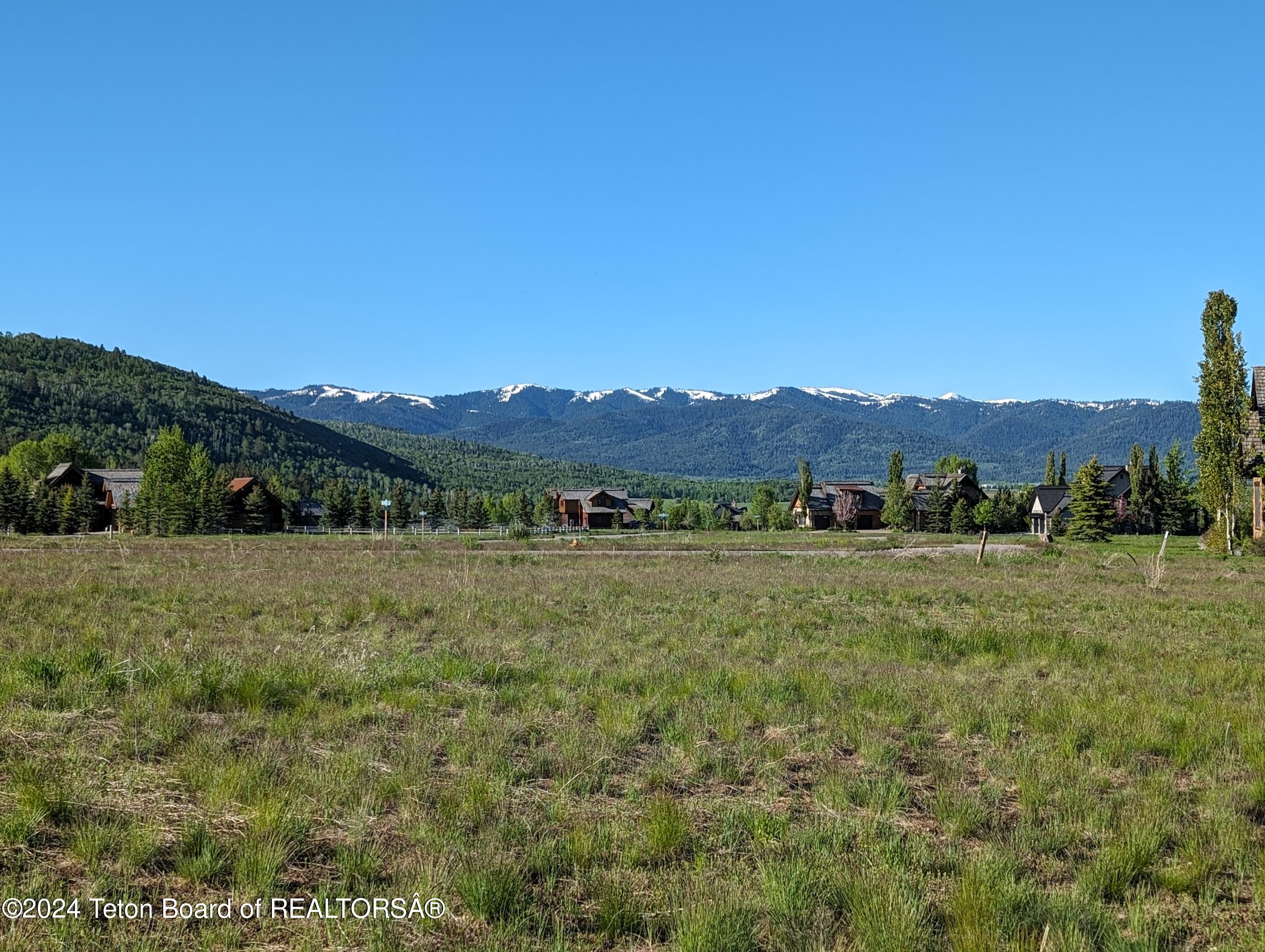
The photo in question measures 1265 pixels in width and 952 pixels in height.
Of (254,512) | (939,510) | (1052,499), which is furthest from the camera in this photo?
(939,510)

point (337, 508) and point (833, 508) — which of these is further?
point (833, 508)

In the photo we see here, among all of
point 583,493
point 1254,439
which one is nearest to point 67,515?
point 583,493

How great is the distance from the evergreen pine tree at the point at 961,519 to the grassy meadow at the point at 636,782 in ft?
246

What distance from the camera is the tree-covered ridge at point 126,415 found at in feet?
452

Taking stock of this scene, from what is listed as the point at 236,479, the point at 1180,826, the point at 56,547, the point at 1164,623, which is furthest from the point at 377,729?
the point at 236,479

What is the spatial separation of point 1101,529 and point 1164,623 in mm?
47948

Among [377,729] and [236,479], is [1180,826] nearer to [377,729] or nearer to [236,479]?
[377,729]

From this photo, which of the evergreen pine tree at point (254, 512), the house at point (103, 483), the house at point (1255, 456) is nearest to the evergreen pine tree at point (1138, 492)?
the house at point (1255, 456)

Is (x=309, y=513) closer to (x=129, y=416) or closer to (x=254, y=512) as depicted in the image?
(x=254, y=512)

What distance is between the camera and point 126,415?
15612 cm

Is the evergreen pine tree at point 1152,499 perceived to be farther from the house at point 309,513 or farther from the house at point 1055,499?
the house at point 309,513

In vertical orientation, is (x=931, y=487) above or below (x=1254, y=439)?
below

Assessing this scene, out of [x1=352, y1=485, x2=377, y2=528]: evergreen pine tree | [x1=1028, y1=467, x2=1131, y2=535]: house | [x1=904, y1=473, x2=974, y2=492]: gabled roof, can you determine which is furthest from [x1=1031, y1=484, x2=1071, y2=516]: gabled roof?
[x1=352, y1=485, x2=377, y2=528]: evergreen pine tree

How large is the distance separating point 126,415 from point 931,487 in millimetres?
145244
